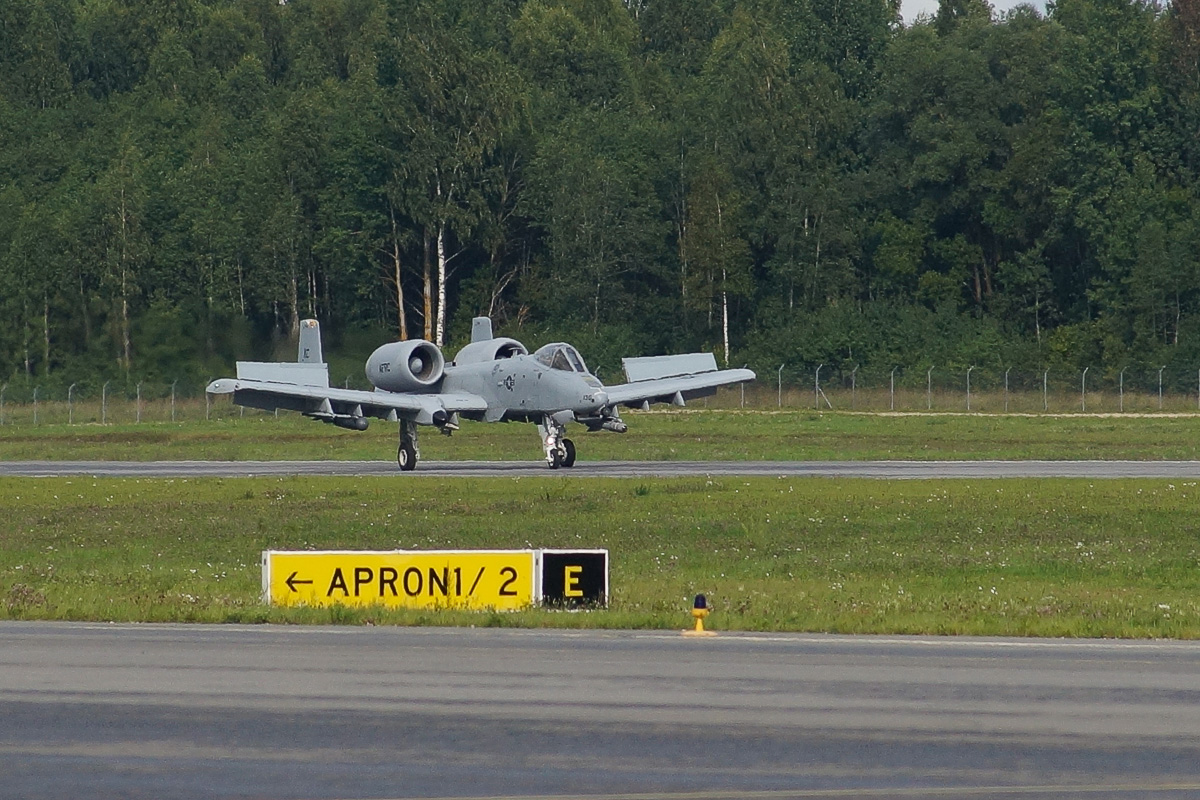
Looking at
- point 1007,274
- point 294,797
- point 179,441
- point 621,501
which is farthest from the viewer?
point 1007,274

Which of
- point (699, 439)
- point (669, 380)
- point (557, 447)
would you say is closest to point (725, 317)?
point (699, 439)

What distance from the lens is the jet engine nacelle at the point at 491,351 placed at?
40.6 meters

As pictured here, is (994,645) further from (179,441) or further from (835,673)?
(179,441)

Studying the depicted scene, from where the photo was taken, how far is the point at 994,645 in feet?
50.0

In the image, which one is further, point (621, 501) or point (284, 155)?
point (284, 155)

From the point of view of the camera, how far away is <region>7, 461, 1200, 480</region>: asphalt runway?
35375 mm

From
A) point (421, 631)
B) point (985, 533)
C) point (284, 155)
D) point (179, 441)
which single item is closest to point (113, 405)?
point (179, 441)

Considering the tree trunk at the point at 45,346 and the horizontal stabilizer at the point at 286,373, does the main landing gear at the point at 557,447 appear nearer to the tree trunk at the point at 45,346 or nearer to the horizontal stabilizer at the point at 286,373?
the horizontal stabilizer at the point at 286,373

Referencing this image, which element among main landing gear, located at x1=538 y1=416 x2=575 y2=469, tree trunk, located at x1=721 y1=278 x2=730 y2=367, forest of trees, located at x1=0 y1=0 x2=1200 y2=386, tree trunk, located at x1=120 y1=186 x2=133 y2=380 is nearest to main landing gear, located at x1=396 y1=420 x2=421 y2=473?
main landing gear, located at x1=538 y1=416 x2=575 y2=469

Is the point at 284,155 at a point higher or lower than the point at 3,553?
higher

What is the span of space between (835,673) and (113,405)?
54.5 meters

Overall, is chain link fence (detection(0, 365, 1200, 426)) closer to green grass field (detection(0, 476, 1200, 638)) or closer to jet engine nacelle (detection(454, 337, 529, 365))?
jet engine nacelle (detection(454, 337, 529, 365))

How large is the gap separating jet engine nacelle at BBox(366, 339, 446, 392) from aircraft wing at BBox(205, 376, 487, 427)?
2.34 feet

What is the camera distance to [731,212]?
8150cm
